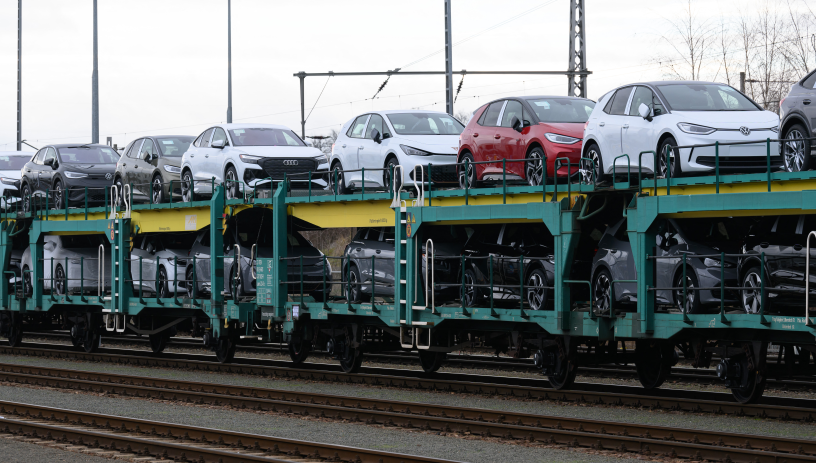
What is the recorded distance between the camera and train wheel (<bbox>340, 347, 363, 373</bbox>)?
19.1 metres

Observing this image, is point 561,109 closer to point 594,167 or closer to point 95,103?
point 594,167

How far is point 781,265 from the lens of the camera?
12820 mm

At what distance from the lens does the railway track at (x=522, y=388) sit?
45.0 feet

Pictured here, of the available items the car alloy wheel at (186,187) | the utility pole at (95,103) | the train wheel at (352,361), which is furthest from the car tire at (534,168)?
the utility pole at (95,103)

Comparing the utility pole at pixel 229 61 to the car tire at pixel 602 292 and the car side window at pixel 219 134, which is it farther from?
the car tire at pixel 602 292

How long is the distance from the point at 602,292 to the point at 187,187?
1041 centimetres

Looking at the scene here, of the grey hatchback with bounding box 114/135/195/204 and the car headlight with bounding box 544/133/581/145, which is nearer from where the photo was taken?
the car headlight with bounding box 544/133/581/145

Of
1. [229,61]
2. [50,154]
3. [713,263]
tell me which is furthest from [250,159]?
[229,61]

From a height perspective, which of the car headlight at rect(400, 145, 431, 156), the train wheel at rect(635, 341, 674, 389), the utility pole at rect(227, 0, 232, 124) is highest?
the utility pole at rect(227, 0, 232, 124)

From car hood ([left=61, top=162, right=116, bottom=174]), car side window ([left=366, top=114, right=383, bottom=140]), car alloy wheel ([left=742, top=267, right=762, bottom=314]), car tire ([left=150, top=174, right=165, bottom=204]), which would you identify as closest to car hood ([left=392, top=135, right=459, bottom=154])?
car side window ([left=366, top=114, right=383, bottom=140])

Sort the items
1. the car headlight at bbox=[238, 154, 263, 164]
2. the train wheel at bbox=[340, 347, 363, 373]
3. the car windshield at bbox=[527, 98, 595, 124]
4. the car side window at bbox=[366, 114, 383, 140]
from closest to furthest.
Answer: the car windshield at bbox=[527, 98, 595, 124] → the train wheel at bbox=[340, 347, 363, 373] → the car side window at bbox=[366, 114, 383, 140] → the car headlight at bbox=[238, 154, 263, 164]

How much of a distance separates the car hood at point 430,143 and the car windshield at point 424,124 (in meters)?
0.19

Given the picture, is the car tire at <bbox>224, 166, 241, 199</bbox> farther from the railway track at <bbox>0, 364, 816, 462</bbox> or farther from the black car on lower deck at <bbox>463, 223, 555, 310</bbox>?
the black car on lower deck at <bbox>463, 223, 555, 310</bbox>

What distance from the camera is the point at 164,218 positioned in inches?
888
